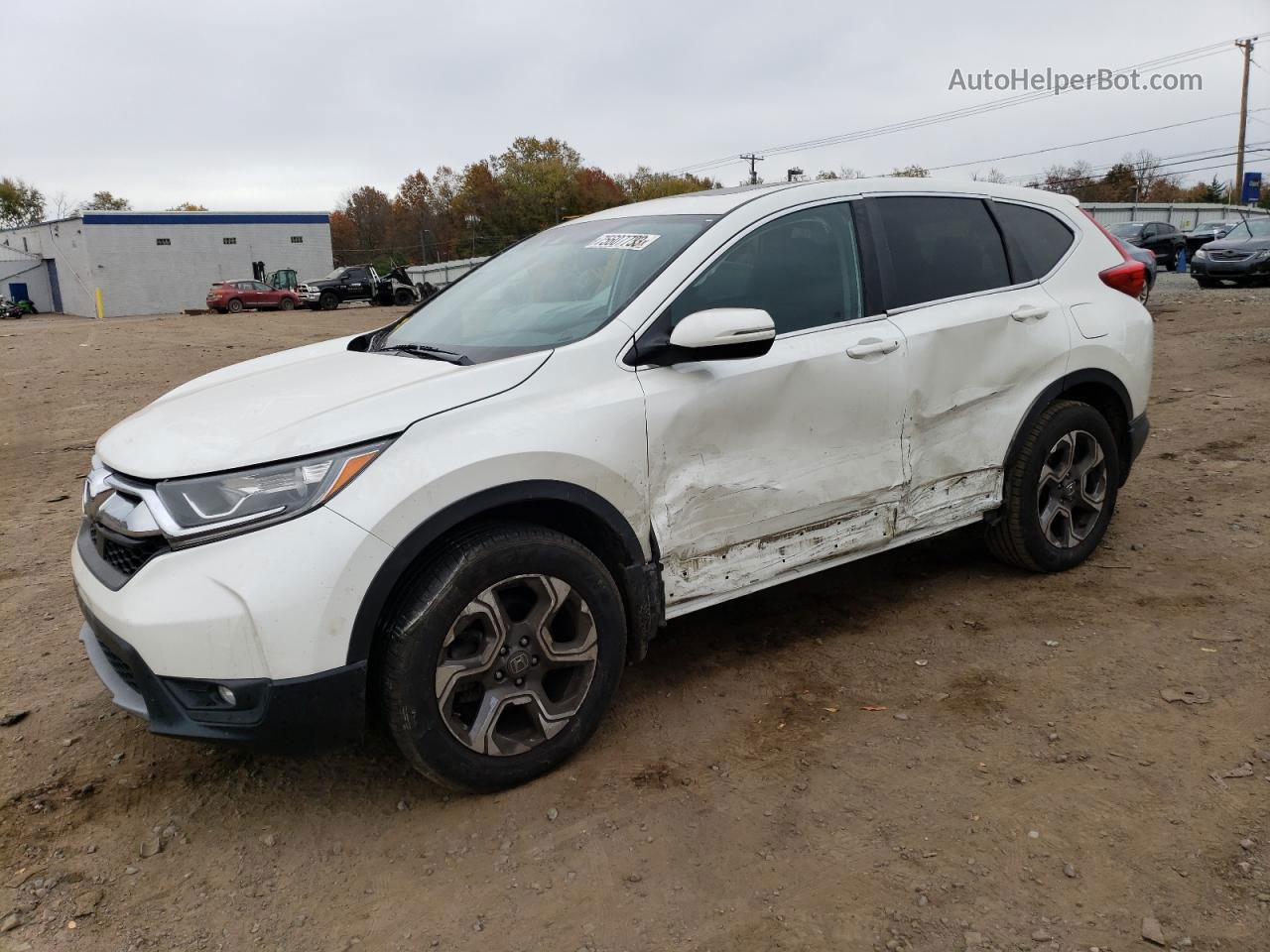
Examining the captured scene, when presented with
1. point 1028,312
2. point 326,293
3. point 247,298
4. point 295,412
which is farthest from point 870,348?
point 326,293

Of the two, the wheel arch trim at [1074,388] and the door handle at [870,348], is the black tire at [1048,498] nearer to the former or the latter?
the wheel arch trim at [1074,388]

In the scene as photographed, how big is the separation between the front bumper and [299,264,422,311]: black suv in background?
127 ft

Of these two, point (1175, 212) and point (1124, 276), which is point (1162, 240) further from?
point (1124, 276)

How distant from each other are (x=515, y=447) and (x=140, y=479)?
105cm

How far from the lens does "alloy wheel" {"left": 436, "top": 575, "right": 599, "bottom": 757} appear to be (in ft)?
9.30

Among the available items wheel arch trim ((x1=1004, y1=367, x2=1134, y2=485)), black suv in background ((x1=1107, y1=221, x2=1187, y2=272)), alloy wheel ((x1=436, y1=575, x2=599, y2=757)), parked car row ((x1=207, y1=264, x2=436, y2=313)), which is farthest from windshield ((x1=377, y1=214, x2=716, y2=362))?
parked car row ((x1=207, y1=264, x2=436, y2=313))

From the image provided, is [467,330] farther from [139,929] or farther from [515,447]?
[139,929]

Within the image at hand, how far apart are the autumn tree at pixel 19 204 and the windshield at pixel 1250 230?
9068cm

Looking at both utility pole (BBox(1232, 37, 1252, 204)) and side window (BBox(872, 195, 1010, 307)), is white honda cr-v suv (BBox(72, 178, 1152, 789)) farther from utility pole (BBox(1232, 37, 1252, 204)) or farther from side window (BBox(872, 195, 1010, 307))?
utility pole (BBox(1232, 37, 1252, 204))

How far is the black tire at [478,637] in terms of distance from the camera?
8.96 feet

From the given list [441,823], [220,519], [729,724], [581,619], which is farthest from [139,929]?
[729,724]

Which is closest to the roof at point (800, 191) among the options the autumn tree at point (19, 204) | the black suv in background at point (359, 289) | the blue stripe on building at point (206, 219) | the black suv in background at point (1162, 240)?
the black suv in background at point (1162, 240)

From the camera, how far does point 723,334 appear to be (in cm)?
306

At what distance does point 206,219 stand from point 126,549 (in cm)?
5896
